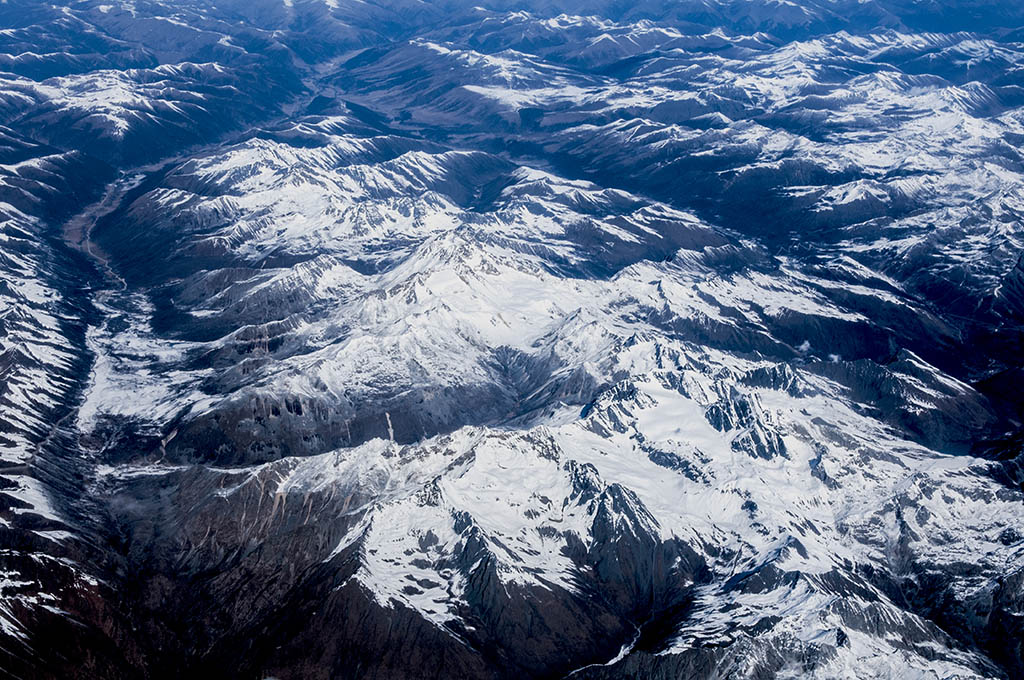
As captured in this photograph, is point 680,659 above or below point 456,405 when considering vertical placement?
above

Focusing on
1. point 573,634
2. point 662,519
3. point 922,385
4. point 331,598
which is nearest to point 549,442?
point 662,519

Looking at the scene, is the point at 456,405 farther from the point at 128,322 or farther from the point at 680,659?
the point at 128,322

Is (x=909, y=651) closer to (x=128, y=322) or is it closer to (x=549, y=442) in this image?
(x=549, y=442)

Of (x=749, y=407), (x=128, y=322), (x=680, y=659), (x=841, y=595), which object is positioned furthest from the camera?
(x=128, y=322)

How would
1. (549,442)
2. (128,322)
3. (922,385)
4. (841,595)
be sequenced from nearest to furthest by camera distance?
(841,595) → (549,442) → (922,385) → (128,322)

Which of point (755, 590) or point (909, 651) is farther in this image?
point (755, 590)

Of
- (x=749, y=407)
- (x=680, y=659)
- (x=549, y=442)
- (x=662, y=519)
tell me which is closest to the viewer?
(x=680, y=659)

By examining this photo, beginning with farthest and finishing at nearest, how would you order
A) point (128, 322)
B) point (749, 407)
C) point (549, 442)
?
point (128, 322)
point (749, 407)
point (549, 442)

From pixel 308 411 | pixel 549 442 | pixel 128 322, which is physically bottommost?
pixel 128 322

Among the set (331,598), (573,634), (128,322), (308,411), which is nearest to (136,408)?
(308,411)
